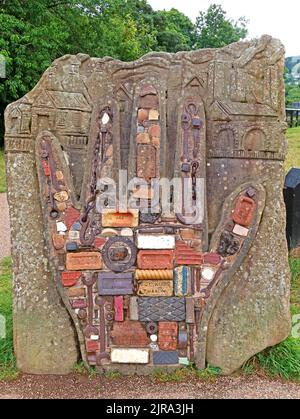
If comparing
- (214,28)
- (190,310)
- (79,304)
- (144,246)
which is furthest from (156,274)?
(214,28)

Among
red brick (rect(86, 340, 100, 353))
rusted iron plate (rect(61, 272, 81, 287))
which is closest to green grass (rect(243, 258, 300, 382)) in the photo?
red brick (rect(86, 340, 100, 353))

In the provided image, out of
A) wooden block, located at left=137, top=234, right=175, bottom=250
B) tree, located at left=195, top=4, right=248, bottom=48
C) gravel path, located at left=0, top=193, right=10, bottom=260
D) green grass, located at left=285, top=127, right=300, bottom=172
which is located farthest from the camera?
tree, located at left=195, top=4, right=248, bottom=48

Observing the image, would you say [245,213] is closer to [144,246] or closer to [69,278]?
[144,246]

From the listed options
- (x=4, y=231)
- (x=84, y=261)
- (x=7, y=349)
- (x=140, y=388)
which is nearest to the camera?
(x=140, y=388)

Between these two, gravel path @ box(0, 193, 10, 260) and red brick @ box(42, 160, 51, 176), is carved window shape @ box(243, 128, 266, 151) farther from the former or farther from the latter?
gravel path @ box(0, 193, 10, 260)

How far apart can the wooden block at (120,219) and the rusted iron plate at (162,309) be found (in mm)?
563

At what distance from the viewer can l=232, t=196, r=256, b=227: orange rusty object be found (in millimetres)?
3902

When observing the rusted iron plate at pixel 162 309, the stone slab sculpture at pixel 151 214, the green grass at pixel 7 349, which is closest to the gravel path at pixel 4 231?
the green grass at pixel 7 349

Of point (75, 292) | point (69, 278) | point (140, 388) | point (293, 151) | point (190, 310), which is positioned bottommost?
point (140, 388)

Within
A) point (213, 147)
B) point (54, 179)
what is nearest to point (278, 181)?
point (213, 147)

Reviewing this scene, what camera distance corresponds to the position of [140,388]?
3.80m

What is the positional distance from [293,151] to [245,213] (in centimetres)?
1089

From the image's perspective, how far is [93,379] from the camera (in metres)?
3.88

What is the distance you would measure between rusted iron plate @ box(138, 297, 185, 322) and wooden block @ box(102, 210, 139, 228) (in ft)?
1.85
